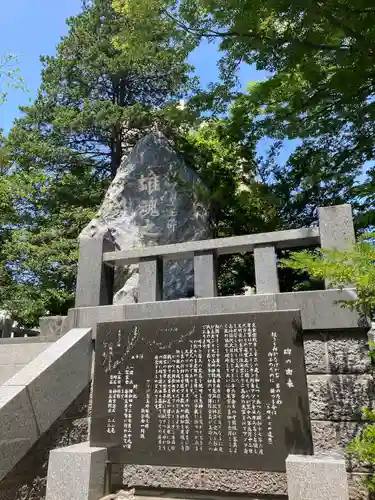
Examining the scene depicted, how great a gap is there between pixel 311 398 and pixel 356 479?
2.56 feet

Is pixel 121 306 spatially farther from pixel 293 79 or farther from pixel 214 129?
pixel 214 129

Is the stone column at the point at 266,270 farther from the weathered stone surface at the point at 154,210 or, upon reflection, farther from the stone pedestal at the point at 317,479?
the weathered stone surface at the point at 154,210

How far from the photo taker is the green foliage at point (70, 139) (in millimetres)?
12414

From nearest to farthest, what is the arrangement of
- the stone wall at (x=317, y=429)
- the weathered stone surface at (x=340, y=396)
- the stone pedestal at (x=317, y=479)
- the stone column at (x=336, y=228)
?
the stone pedestal at (x=317, y=479)
the stone wall at (x=317, y=429)
the weathered stone surface at (x=340, y=396)
the stone column at (x=336, y=228)

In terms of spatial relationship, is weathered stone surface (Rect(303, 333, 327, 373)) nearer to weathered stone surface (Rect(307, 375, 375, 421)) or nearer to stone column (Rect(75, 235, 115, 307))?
weathered stone surface (Rect(307, 375, 375, 421))

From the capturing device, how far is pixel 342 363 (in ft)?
12.9

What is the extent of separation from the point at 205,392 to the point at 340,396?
1.36 metres

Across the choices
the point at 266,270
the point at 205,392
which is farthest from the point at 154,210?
the point at 205,392

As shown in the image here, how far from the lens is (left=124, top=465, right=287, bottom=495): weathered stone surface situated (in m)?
3.95

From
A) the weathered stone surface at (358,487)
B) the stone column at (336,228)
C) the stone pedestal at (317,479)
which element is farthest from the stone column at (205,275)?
the weathered stone surface at (358,487)

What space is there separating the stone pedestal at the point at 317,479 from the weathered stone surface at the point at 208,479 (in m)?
0.91

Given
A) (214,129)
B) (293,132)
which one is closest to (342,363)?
(293,132)

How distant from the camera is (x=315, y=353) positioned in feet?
13.3

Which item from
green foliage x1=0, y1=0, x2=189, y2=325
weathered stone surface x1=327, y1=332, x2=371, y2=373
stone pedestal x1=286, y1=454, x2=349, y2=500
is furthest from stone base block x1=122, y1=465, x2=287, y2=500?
green foliage x1=0, y1=0, x2=189, y2=325
